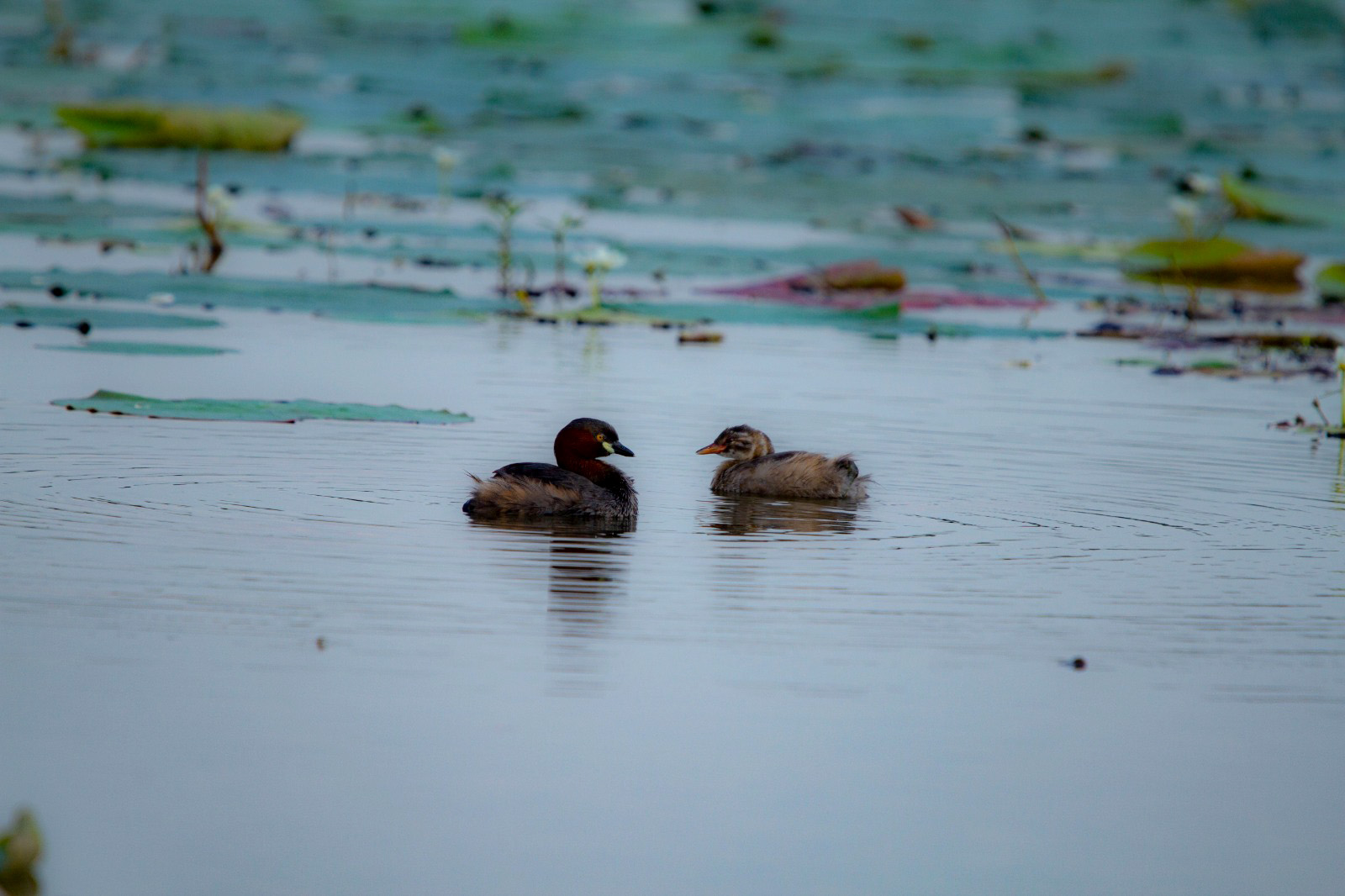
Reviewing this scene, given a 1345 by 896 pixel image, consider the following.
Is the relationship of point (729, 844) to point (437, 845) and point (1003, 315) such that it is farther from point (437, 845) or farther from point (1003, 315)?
point (1003, 315)

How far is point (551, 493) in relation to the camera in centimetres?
Result: 757

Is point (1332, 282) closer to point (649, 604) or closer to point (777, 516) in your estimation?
point (777, 516)

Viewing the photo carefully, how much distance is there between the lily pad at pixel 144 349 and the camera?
10.8 metres

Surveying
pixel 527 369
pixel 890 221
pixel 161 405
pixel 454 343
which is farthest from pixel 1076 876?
pixel 890 221

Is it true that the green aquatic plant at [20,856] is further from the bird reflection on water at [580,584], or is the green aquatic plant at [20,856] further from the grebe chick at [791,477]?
the grebe chick at [791,477]

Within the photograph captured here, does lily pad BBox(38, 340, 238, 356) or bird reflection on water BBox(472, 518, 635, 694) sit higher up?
lily pad BBox(38, 340, 238, 356)

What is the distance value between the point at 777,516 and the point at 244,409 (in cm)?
244

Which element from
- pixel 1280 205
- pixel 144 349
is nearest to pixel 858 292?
pixel 1280 205

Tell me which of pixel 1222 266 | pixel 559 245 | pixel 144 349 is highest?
pixel 1222 266

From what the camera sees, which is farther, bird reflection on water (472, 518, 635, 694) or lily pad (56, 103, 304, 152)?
lily pad (56, 103, 304, 152)

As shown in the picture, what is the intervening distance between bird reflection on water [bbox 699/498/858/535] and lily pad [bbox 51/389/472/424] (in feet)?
5.13

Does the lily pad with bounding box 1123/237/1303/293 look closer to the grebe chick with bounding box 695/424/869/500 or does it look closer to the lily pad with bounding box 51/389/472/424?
the grebe chick with bounding box 695/424/869/500

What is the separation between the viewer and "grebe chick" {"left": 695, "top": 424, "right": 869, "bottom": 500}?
27.6 ft

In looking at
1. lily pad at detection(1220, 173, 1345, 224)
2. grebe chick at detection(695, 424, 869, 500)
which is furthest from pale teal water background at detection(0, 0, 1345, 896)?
lily pad at detection(1220, 173, 1345, 224)
